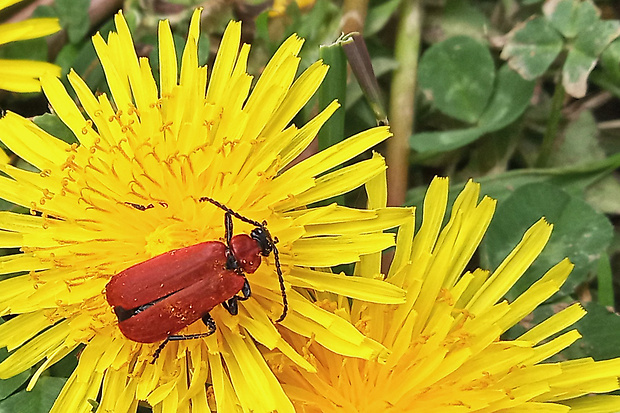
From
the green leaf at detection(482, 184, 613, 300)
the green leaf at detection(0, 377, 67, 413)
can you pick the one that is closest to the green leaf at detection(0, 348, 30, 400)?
the green leaf at detection(0, 377, 67, 413)

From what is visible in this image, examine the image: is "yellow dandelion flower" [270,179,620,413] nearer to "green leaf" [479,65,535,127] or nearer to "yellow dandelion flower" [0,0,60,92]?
"green leaf" [479,65,535,127]

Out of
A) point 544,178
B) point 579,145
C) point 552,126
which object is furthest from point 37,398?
point 579,145

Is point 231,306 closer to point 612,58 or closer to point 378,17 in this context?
point 378,17

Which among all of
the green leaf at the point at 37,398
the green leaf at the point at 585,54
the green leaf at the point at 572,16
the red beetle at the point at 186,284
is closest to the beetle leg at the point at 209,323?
the red beetle at the point at 186,284

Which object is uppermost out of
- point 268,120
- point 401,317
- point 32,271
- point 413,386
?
point 268,120

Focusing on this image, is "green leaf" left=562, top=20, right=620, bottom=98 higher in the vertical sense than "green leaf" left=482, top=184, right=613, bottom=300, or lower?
higher

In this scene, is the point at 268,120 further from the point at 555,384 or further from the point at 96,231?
the point at 555,384

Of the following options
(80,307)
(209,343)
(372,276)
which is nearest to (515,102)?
(372,276)
